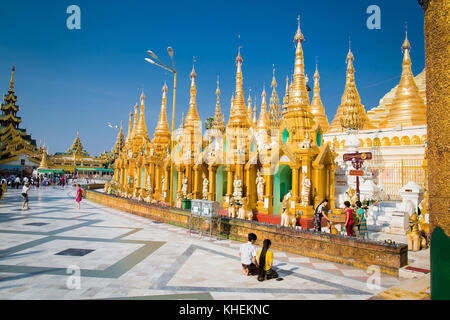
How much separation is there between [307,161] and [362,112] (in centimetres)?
1845

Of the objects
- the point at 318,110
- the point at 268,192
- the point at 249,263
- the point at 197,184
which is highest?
the point at 318,110

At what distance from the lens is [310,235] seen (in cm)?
860

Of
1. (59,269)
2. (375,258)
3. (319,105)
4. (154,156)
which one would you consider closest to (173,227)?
(59,269)

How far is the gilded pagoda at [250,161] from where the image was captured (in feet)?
42.0

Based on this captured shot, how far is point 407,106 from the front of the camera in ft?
77.3

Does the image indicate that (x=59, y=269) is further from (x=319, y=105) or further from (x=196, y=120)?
(x=319, y=105)

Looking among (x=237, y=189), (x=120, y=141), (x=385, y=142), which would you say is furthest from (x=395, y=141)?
(x=120, y=141)

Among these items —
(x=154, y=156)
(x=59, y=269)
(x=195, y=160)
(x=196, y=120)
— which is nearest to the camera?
(x=59, y=269)

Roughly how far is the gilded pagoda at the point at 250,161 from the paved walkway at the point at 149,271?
14.0ft

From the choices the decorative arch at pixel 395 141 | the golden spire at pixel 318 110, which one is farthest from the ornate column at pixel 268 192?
the golden spire at pixel 318 110

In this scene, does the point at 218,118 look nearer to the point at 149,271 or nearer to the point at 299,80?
the point at 299,80

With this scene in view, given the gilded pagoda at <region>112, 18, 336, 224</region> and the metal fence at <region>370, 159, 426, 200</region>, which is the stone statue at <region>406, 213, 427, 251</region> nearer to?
the gilded pagoda at <region>112, 18, 336, 224</region>

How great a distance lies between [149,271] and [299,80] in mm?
11610

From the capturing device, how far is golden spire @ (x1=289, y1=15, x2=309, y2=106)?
1420 centimetres
